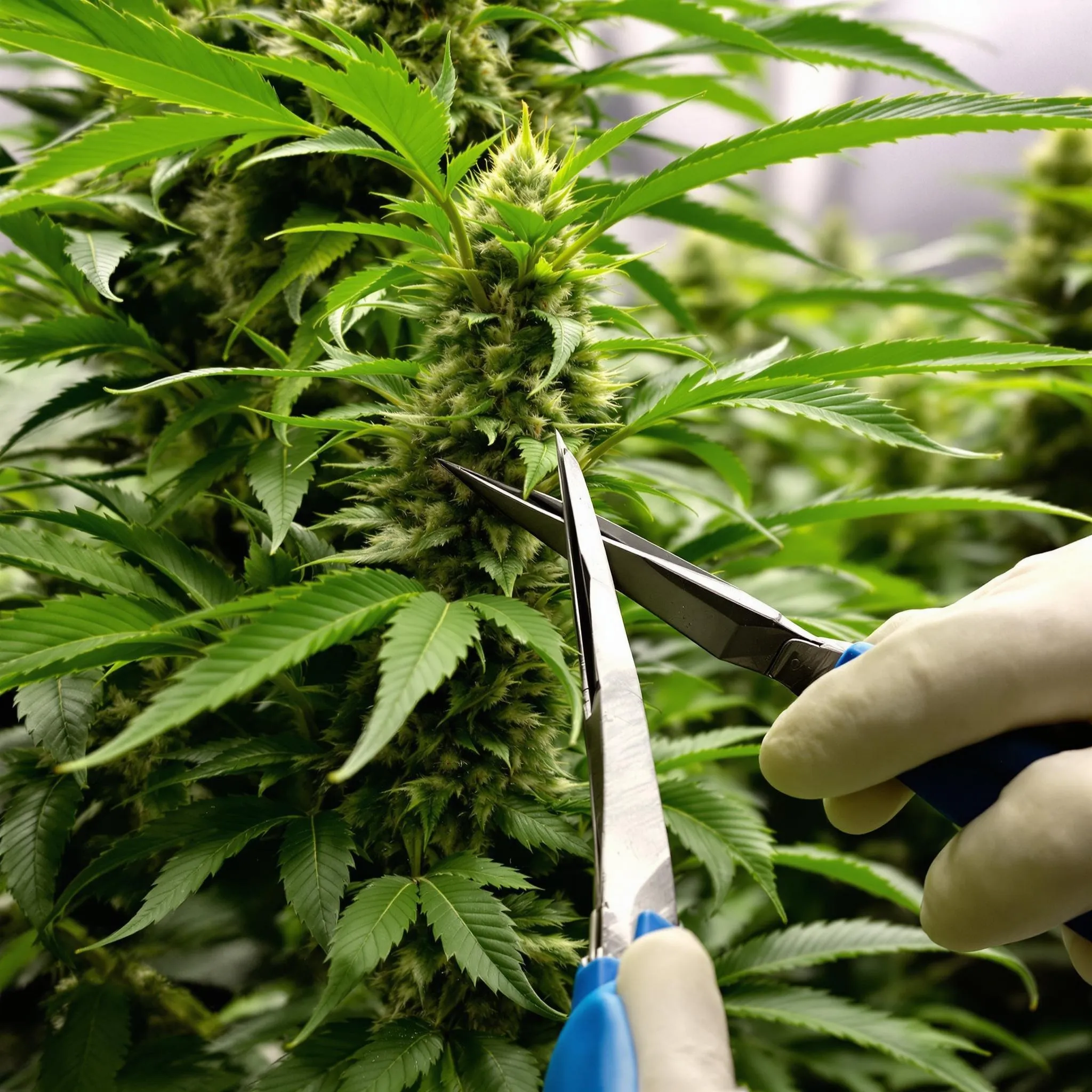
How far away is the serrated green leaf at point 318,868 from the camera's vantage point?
0.40 meters

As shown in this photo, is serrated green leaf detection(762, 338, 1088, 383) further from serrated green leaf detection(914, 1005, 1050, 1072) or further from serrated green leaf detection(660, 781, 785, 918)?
serrated green leaf detection(914, 1005, 1050, 1072)

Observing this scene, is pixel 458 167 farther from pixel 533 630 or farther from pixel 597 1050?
pixel 597 1050

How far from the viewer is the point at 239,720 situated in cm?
54

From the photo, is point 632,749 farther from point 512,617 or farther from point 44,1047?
point 44,1047

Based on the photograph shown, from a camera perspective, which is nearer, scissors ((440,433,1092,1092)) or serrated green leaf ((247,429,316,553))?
scissors ((440,433,1092,1092))

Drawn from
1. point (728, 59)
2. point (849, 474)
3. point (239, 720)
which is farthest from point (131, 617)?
point (849, 474)


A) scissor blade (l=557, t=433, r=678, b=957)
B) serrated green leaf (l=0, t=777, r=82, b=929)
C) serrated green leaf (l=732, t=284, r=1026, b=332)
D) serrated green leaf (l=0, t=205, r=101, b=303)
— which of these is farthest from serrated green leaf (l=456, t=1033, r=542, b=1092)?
serrated green leaf (l=732, t=284, r=1026, b=332)

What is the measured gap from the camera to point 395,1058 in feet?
1.33

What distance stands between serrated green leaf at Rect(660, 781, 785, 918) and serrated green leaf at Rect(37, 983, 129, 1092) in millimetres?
343

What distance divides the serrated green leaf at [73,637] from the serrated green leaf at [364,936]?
0.16m

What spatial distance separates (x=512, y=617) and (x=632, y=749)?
0.08m

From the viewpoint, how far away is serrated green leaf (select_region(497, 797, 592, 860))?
0.44 meters

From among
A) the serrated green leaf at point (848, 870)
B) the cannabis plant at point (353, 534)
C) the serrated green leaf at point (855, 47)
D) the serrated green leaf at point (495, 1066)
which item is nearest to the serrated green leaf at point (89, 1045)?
the cannabis plant at point (353, 534)

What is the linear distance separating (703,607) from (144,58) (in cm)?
38
